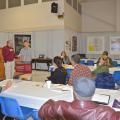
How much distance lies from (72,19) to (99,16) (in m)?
2.00

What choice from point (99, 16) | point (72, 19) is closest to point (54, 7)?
point (72, 19)

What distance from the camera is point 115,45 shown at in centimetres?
1252

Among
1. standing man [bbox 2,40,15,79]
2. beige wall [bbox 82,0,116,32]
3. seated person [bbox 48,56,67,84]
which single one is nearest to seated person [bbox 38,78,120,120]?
seated person [bbox 48,56,67,84]

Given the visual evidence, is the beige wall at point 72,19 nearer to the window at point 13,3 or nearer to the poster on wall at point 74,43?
the poster on wall at point 74,43

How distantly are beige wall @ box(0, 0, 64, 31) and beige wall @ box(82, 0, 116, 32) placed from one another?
3.00 m

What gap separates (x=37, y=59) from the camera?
11.1 m

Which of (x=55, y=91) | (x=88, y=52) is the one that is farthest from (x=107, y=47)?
(x=55, y=91)

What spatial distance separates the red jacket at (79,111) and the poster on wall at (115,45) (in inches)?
436

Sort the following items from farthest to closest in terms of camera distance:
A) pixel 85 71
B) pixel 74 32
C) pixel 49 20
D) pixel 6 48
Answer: pixel 74 32 → pixel 49 20 → pixel 6 48 → pixel 85 71

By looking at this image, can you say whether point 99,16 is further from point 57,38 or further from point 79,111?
point 79,111

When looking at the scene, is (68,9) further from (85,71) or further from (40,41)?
(85,71)

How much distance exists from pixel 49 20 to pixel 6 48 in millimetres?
2984

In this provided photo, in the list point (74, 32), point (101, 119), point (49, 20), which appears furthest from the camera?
point (74, 32)

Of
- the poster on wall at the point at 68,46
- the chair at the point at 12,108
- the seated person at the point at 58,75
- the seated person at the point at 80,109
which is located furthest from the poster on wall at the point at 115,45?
the seated person at the point at 80,109
